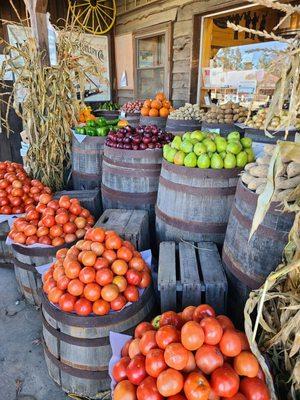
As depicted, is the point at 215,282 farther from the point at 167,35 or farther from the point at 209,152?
the point at 167,35

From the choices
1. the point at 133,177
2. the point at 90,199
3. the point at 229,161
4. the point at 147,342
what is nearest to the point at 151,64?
the point at 90,199

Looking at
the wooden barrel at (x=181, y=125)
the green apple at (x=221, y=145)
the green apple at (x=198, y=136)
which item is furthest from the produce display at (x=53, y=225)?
the wooden barrel at (x=181, y=125)

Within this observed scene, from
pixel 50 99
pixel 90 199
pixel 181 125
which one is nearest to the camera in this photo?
pixel 90 199

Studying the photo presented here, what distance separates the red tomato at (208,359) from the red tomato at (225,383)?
3 centimetres

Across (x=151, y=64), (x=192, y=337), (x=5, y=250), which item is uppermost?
(x=151, y=64)

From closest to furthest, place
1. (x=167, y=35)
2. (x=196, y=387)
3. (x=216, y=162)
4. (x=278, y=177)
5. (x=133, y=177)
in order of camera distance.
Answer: (x=196, y=387) → (x=278, y=177) → (x=216, y=162) → (x=133, y=177) → (x=167, y=35)

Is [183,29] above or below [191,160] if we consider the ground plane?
above

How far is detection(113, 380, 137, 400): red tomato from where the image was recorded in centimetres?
125

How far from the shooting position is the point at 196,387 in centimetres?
116

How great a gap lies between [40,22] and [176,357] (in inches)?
145

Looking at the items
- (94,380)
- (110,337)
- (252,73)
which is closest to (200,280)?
(110,337)

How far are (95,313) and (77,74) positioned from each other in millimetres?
3362

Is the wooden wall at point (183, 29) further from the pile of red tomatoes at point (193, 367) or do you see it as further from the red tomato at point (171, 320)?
the pile of red tomatoes at point (193, 367)

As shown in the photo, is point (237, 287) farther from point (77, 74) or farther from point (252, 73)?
point (252, 73)
